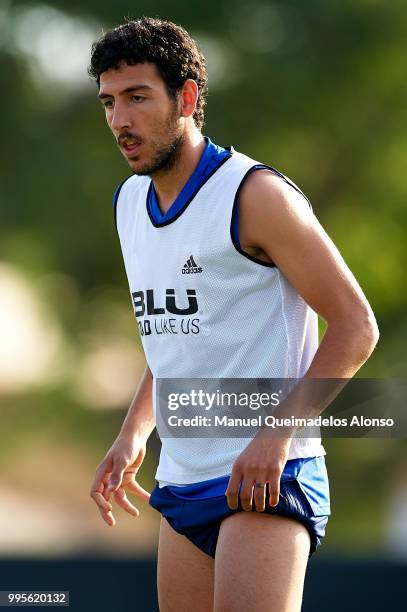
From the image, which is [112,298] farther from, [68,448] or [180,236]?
[180,236]

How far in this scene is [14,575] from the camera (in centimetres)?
604

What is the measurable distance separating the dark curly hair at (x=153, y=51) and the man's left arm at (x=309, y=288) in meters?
0.51

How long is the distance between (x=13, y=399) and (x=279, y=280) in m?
13.0

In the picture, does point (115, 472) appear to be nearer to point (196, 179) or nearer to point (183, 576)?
point (183, 576)

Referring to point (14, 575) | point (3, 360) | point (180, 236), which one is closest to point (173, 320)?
point (180, 236)

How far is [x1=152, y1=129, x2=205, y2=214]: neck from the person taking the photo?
343cm

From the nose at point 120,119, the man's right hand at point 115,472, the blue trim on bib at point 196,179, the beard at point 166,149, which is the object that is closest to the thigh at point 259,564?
the man's right hand at point 115,472

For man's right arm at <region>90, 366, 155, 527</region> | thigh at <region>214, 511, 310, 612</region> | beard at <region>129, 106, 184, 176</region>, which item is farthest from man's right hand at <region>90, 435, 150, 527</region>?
beard at <region>129, 106, 184, 176</region>

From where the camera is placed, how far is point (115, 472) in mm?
3611

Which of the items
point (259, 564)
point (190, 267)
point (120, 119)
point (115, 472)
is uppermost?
point (120, 119)

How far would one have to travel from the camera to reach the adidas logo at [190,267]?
10.8 feet

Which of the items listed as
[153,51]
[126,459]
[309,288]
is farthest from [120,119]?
[126,459]

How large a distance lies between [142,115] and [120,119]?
0.21ft

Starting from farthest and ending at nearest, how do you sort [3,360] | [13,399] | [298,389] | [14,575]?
[3,360], [13,399], [14,575], [298,389]
